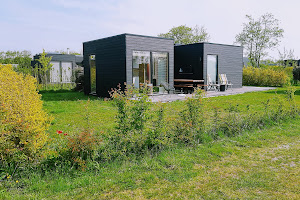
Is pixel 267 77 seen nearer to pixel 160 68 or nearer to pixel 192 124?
pixel 160 68

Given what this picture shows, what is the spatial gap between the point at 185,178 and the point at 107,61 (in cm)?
972

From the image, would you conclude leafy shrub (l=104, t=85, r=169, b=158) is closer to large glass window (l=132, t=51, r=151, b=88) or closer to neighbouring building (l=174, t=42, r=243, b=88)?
large glass window (l=132, t=51, r=151, b=88)

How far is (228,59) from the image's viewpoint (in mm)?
15945

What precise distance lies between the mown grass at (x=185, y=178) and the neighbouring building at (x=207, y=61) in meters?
10.5

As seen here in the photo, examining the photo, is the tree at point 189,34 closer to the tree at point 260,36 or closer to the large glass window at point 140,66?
the tree at point 260,36

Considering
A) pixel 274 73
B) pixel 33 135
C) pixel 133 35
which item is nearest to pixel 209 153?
pixel 33 135

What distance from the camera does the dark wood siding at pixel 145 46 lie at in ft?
36.2

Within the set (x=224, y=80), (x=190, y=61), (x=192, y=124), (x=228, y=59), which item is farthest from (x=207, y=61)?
(x=192, y=124)

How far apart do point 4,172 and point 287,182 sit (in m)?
3.23

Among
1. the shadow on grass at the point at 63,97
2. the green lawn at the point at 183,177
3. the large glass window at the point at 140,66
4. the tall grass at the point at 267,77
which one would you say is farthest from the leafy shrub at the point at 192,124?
the tall grass at the point at 267,77

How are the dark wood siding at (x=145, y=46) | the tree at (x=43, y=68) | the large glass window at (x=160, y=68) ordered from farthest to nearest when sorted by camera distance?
the tree at (x=43, y=68) → the large glass window at (x=160, y=68) → the dark wood siding at (x=145, y=46)


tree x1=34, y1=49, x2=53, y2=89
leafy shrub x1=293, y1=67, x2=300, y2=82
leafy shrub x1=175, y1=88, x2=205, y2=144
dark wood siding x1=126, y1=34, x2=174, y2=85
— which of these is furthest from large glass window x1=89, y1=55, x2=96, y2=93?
leafy shrub x1=293, y1=67, x2=300, y2=82

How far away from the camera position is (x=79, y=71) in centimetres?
1670

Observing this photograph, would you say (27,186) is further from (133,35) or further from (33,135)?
(133,35)
